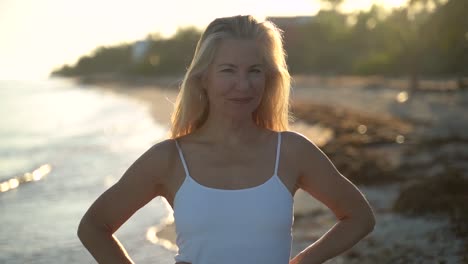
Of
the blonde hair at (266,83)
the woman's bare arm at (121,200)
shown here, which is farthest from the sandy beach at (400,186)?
the woman's bare arm at (121,200)

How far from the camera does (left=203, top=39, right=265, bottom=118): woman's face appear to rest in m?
2.49

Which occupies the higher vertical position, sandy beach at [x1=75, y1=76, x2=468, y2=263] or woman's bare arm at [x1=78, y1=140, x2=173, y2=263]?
woman's bare arm at [x1=78, y1=140, x2=173, y2=263]

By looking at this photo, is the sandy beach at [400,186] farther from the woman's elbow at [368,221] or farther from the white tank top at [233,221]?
the woman's elbow at [368,221]

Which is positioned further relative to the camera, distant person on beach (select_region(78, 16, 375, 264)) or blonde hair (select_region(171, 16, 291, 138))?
blonde hair (select_region(171, 16, 291, 138))

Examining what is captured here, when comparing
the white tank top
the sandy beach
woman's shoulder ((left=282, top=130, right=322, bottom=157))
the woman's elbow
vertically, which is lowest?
the sandy beach

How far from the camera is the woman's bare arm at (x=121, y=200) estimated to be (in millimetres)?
2488

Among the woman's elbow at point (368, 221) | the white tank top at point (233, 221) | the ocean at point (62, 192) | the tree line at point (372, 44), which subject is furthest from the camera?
the tree line at point (372, 44)

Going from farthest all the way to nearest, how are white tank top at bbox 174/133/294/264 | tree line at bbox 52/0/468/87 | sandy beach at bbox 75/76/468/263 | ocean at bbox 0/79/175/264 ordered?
tree line at bbox 52/0/468/87, ocean at bbox 0/79/175/264, sandy beach at bbox 75/76/468/263, white tank top at bbox 174/133/294/264

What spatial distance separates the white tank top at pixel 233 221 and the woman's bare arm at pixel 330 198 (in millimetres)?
157

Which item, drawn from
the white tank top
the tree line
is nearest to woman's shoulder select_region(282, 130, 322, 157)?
the white tank top

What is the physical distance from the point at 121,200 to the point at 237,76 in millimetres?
649

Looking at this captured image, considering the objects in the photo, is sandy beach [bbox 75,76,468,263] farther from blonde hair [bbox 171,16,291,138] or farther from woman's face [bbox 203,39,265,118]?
woman's face [bbox 203,39,265,118]

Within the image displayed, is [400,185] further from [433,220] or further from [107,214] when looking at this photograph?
[107,214]

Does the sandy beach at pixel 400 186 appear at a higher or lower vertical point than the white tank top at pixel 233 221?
lower
